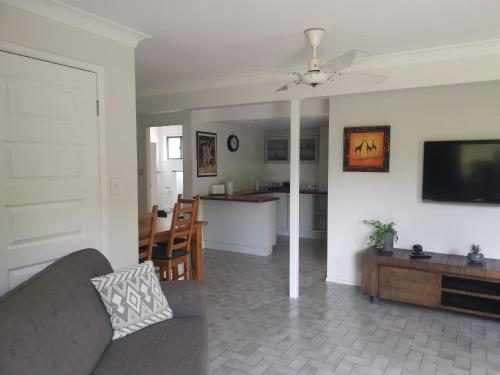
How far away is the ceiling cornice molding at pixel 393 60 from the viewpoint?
9.63 feet

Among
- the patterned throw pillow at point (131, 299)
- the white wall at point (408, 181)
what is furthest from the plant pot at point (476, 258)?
the patterned throw pillow at point (131, 299)

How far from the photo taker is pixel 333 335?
10.0 feet

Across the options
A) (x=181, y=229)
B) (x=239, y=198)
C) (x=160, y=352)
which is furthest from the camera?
(x=239, y=198)

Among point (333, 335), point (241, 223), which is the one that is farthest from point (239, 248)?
point (333, 335)

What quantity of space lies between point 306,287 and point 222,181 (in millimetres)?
2897

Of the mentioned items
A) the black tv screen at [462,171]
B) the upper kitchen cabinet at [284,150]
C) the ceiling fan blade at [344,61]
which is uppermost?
the ceiling fan blade at [344,61]

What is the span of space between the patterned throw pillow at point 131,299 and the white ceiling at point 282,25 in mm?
1562

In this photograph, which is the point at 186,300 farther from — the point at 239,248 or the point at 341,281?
the point at 239,248

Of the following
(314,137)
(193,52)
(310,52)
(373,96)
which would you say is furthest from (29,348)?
(314,137)

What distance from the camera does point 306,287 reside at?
14.0 feet

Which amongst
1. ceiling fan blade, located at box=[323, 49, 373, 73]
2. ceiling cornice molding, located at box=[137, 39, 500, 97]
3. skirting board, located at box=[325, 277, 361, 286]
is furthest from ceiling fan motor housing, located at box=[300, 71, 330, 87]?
skirting board, located at box=[325, 277, 361, 286]

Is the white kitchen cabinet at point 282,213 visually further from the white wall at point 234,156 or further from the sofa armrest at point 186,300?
the sofa armrest at point 186,300

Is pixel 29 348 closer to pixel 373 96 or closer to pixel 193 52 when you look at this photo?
pixel 193 52

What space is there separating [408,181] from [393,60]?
127 cm
